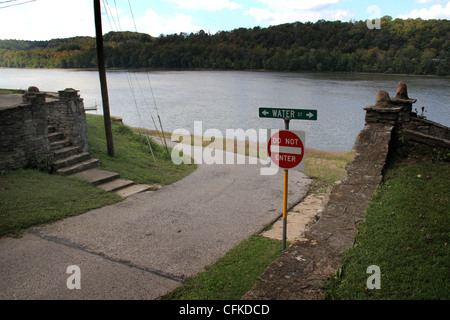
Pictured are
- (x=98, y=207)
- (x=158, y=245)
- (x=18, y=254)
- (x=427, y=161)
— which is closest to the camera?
(x=18, y=254)

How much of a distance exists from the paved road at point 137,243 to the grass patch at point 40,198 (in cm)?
31

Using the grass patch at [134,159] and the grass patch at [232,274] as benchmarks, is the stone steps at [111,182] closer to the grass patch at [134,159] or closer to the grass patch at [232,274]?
the grass patch at [134,159]

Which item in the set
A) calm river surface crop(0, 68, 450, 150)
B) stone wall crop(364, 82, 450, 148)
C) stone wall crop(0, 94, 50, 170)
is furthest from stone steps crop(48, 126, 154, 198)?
calm river surface crop(0, 68, 450, 150)

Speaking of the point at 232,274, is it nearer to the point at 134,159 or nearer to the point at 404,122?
the point at 404,122

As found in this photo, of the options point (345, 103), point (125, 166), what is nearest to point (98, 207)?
point (125, 166)

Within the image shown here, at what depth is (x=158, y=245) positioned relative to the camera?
721 centimetres

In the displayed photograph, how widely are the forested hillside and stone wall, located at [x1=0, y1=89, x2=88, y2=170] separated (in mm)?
24756

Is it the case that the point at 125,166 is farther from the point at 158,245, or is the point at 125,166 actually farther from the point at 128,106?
the point at 128,106

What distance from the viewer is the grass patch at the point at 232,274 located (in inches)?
206

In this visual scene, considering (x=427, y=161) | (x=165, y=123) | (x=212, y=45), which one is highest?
(x=212, y=45)

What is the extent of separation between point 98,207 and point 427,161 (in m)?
7.73

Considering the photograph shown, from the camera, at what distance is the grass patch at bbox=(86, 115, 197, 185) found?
40.0 feet

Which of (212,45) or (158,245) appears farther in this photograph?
(212,45)

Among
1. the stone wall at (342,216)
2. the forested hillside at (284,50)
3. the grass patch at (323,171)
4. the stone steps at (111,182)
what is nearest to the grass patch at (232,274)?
the stone wall at (342,216)
